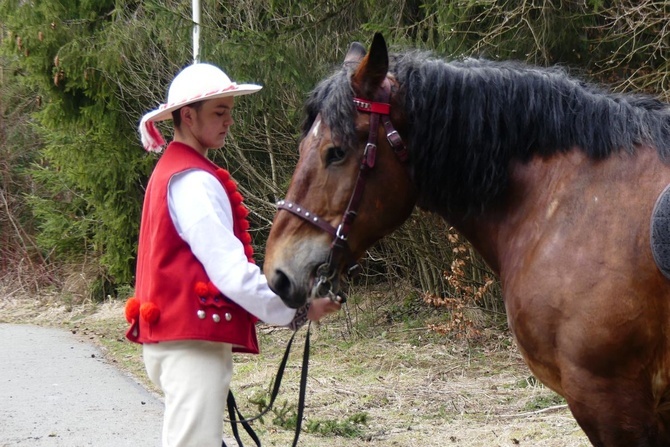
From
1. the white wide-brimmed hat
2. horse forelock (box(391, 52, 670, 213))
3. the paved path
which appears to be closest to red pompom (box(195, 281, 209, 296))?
the white wide-brimmed hat

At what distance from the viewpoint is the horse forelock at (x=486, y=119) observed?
10.6 feet

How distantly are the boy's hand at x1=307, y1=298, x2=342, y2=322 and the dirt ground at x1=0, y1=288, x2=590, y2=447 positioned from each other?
270 cm

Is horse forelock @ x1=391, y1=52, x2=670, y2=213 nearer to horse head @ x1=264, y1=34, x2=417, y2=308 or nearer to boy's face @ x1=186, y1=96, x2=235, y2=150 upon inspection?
horse head @ x1=264, y1=34, x2=417, y2=308

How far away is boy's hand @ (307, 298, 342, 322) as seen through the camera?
3.18 meters

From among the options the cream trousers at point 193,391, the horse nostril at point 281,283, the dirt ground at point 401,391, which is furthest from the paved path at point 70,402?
the horse nostril at point 281,283

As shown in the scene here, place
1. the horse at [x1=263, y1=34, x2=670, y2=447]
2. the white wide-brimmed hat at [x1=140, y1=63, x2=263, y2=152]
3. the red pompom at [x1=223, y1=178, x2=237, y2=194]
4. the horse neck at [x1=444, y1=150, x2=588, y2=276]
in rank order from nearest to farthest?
the horse at [x1=263, y1=34, x2=670, y2=447]
the horse neck at [x1=444, y1=150, x2=588, y2=276]
the white wide-brimmed hat at [x1=140, y1=63, x2=263, y2=152]
the red pompom at [x1=223, y1=178, x2=237, y2=194]

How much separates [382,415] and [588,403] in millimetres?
3676

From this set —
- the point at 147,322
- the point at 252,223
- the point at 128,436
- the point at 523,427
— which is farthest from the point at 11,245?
the point at 147,322

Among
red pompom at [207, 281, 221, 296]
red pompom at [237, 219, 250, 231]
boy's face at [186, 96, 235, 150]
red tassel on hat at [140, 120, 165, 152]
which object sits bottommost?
red pompom at [207, 281, 221, 296]

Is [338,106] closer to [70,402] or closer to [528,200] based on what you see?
[528,200]

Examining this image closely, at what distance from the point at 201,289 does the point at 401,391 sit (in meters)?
4.33

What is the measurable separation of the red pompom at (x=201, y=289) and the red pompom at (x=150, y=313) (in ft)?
0.56

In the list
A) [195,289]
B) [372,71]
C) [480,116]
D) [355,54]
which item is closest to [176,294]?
[195,289]

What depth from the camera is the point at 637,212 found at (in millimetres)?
2930
